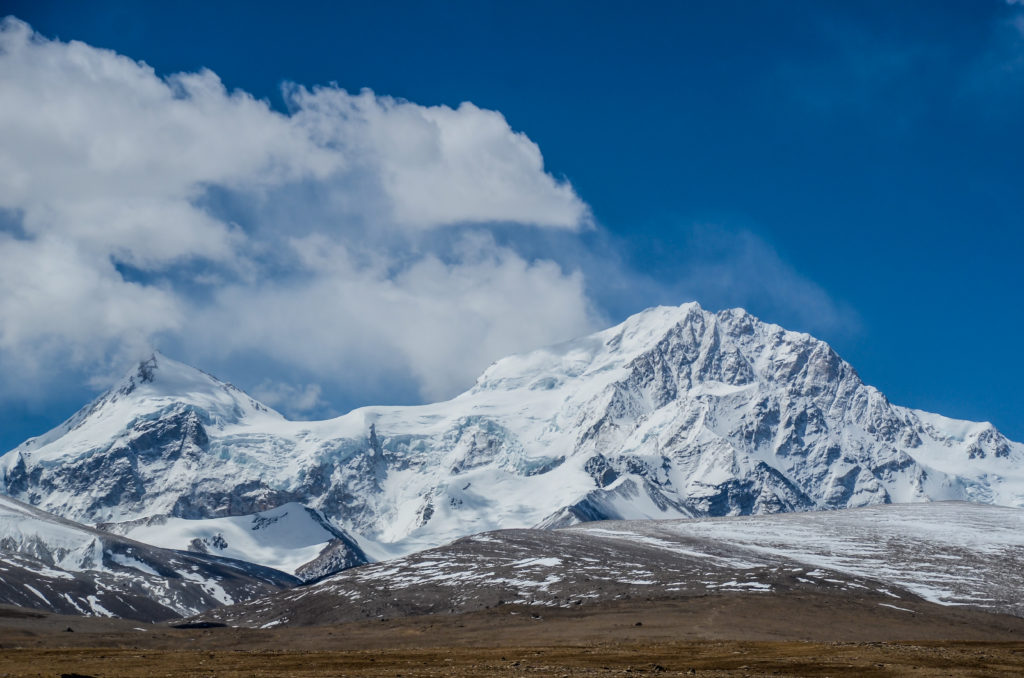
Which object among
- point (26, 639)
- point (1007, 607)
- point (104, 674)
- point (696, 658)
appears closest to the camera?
point (104, 674)

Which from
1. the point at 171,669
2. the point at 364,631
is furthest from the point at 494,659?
the point at 364,631

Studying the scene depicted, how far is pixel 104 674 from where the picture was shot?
86875mm

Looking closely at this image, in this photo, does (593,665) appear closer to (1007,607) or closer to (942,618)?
(942,618)

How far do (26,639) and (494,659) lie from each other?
334 feet

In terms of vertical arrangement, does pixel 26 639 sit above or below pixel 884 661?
below

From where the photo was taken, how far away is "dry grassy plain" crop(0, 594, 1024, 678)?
91.8m

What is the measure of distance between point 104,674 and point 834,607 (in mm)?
128511

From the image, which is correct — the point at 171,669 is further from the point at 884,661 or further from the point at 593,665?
the point at 884,661

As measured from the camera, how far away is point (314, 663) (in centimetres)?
10625

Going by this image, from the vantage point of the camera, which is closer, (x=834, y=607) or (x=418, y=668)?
(x=418, y=668)

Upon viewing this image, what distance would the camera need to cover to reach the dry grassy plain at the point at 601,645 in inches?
3615

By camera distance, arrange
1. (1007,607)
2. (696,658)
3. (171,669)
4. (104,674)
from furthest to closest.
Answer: (1007,607) < (696,658) < (171,669) < (104,674)

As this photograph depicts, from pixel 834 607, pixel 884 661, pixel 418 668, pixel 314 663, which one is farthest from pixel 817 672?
pixel 834 607

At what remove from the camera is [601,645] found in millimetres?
138000
